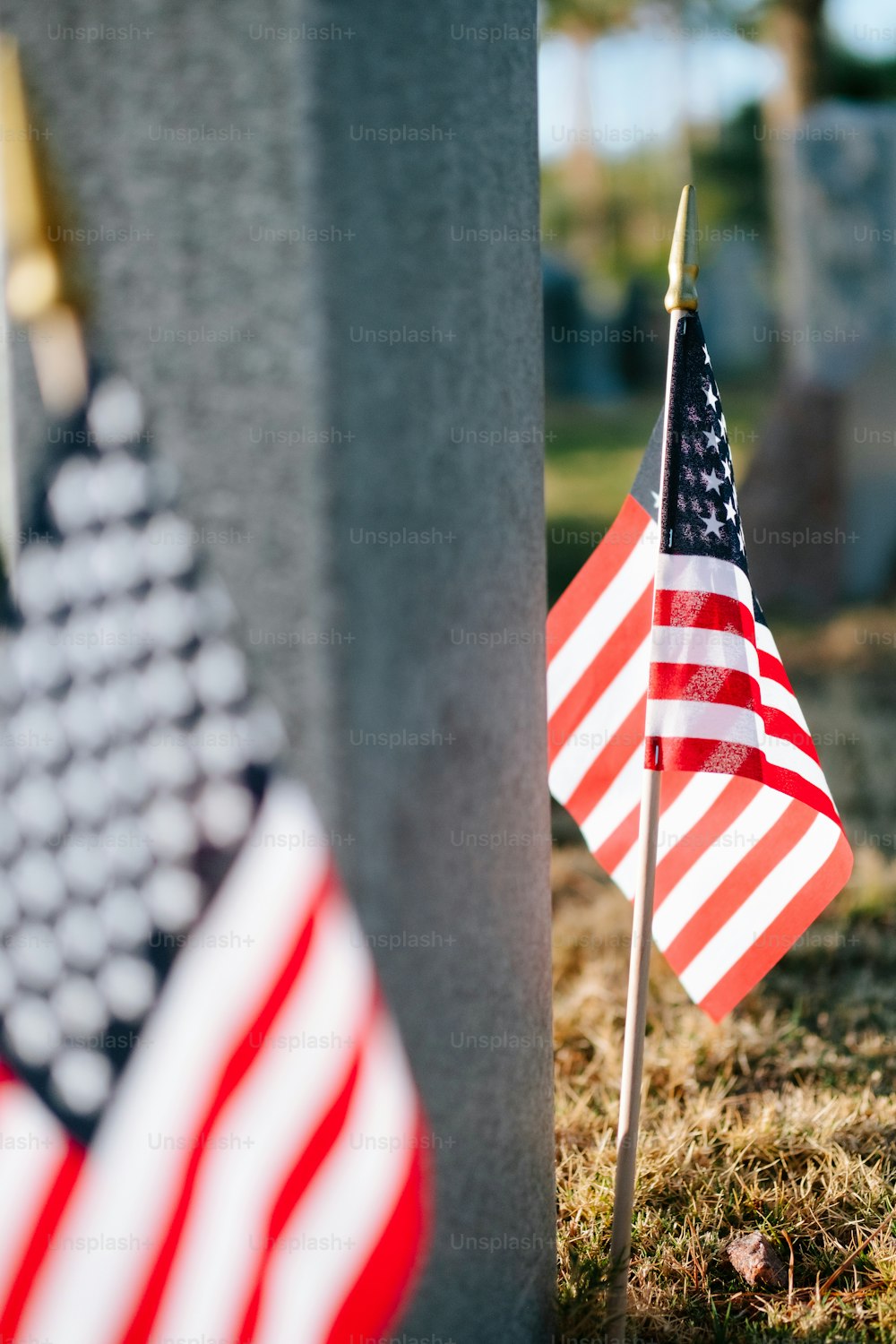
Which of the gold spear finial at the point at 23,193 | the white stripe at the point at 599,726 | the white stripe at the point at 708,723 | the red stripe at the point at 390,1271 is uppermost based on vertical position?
the gold spear finial at the point at 23,193

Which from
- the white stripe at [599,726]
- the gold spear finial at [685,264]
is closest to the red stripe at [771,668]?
the white stripe at [599,726]

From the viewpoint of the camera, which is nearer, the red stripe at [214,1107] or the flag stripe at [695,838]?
the red stripe at [214,1107]

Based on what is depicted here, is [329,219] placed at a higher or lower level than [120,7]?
lower

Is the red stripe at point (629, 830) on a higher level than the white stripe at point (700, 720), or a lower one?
lower

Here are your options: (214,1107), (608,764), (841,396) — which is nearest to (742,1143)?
(608,764)

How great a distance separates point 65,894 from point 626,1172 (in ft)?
3.78

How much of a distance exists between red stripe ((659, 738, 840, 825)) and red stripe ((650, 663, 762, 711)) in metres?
0.08

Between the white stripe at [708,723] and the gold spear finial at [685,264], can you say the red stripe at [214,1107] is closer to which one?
the white stripe at [708,723]

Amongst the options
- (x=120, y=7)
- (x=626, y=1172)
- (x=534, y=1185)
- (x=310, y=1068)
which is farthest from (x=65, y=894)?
(x=120, y=7)

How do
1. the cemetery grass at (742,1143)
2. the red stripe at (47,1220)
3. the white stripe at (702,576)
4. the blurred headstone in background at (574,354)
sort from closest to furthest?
the red stripe at (47,1220)
the white stripe at (702,576)
the cemetery grass at (742,1143)
the blurred headstone in background at (574,354)

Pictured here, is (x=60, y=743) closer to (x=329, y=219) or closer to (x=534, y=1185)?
(x=329, y=219)

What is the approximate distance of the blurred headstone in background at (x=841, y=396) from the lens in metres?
8.77

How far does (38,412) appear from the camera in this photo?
6.85ft

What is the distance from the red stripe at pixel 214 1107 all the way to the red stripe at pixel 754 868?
1.01 meters
